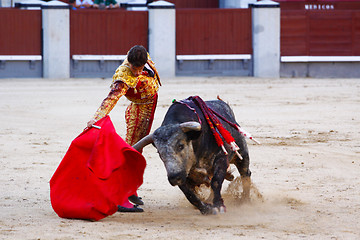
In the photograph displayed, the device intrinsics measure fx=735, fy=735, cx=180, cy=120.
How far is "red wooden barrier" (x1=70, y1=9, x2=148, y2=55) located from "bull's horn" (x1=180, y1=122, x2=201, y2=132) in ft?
31.5

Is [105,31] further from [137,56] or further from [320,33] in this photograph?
[137,56]

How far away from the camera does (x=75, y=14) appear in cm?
A: 1285

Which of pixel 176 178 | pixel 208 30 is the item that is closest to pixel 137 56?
pixel 176 178

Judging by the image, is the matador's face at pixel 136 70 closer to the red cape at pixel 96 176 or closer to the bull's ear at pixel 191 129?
the red cape at pixel 96 176

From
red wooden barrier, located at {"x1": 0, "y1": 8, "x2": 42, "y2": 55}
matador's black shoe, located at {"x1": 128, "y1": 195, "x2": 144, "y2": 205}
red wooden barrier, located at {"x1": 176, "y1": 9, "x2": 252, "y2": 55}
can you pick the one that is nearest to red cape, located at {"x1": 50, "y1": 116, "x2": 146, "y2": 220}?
matador's black shoe, located at {"x1": 128, "y1": 195, "x2": 144, "y2": 205}

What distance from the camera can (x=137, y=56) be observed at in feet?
12.1

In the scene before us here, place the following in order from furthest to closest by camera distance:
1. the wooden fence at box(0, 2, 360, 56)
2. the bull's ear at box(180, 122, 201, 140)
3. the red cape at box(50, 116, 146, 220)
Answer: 1. the wooden fence at box(0, 2, 360, 56)
2. the red cape at box(50, 116, 146, 220)
3. the bull's ear at box(180, 122, 201, 140)

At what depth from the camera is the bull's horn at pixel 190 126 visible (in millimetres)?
3439

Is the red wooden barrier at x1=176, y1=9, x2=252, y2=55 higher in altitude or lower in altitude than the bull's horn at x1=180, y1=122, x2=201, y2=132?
higher

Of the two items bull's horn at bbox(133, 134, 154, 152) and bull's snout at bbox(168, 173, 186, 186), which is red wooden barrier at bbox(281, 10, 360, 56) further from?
bull's snout at bbox(168, 173, 186, 186)

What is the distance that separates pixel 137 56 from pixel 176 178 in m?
0.68

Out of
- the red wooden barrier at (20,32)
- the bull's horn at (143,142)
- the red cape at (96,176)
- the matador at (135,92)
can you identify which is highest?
the red wooden barrier at (20,32)

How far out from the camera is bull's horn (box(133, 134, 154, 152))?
3.63 metres

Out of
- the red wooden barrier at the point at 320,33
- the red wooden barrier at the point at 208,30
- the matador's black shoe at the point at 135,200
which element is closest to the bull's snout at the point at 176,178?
the matador's black shoe at the point at 135,200
